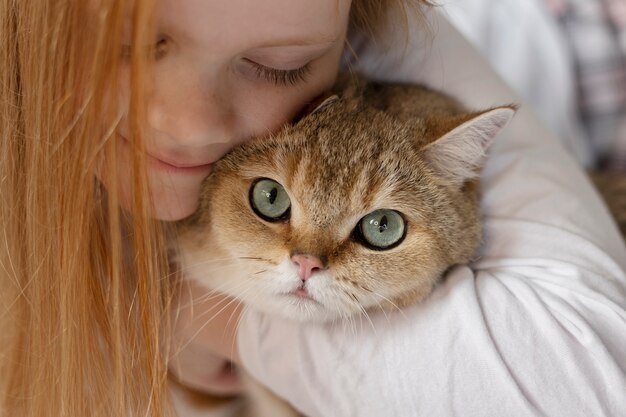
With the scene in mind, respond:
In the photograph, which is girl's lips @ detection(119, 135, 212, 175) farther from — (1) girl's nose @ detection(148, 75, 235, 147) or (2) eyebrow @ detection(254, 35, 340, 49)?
(2) eyebrow @ detection(254, 35, 340, 49)

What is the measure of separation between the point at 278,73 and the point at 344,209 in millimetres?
289

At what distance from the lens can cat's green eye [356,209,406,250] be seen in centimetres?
136

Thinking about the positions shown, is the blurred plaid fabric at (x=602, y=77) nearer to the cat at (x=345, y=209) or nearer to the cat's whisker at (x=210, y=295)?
the cat at (x=345, y=209)

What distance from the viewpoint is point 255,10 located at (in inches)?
44.5

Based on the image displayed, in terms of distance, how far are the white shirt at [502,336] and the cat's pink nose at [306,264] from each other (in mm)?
178

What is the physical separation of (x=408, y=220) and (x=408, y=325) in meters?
0.21

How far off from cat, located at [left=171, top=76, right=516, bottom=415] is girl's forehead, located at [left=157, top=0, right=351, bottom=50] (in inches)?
9.2

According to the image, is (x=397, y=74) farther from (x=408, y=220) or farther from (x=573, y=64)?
(x=573, y=64)

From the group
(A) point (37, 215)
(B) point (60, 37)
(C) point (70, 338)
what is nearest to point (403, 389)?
(C) point (70, 338)

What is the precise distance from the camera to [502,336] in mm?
1319

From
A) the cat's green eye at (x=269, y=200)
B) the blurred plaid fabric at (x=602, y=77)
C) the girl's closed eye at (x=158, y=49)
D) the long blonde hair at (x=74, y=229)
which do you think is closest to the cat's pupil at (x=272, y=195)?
the cat's green eye at (x=269, y=200)

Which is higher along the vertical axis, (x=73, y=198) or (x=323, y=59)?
(x=323, y=59)

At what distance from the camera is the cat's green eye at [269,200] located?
1373mm

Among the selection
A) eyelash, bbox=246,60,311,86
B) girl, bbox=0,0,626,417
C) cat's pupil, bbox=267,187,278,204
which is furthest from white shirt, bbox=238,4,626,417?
eyelash, bbox=246,60,311,86
